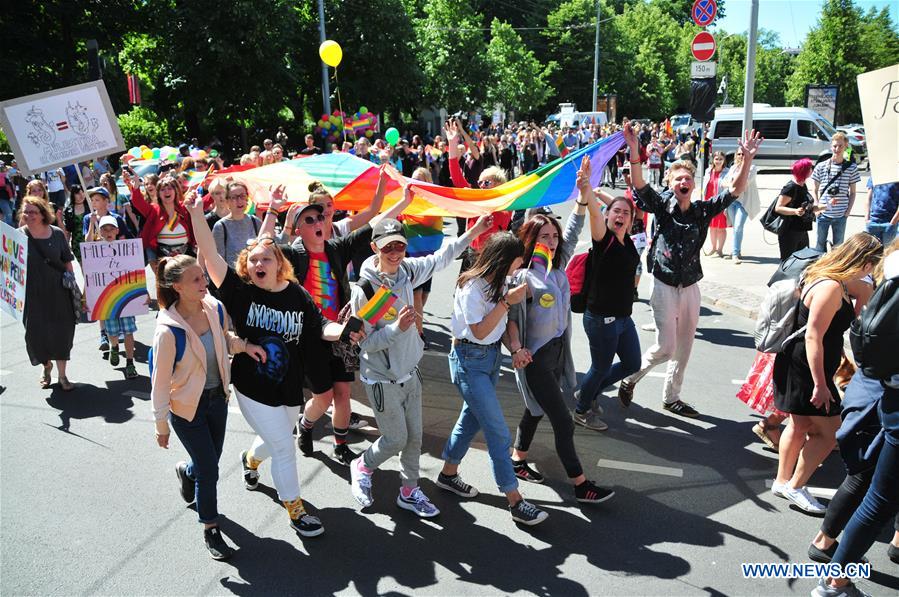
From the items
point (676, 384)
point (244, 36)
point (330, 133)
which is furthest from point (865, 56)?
point (676, 384)

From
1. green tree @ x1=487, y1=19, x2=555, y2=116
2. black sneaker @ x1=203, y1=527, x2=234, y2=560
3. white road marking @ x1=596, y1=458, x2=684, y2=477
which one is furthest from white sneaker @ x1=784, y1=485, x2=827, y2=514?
green tree @ x1=487, y1=19, x2=555, y2=116

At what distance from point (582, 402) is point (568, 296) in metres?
1.33

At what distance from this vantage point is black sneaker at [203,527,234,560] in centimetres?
401

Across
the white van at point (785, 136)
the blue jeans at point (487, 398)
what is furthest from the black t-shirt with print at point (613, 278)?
the white van at point (785, 136)

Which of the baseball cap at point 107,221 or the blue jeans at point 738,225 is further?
the blue jeans at point 738,225

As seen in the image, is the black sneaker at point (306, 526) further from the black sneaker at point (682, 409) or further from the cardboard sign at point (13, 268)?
the cardboard sign at point (13, 268)

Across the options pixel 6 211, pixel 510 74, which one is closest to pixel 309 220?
pixel 6 211

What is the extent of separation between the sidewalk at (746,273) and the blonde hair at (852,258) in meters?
4.76

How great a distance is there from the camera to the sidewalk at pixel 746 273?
9.23 metres

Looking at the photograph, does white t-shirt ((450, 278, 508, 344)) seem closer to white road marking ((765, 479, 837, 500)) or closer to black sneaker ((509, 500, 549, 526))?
black sneaker ((509, 500, 549, 526))

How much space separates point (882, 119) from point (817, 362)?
6.04ft

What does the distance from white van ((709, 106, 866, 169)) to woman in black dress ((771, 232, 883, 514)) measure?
74.5 feet

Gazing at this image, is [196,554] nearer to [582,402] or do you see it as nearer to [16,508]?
→ [16,508]

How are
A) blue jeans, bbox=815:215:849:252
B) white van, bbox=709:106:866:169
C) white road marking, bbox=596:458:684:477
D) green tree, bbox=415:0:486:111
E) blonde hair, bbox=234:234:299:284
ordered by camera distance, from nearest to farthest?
blonde hair, bbox=234:234:299:284, white road marking, bbox=596:458:684:477, blue jeans, bbox=815:215:849:252, white van, bbox=709:106:866:169, green tree, bbox=415:0:486:111
